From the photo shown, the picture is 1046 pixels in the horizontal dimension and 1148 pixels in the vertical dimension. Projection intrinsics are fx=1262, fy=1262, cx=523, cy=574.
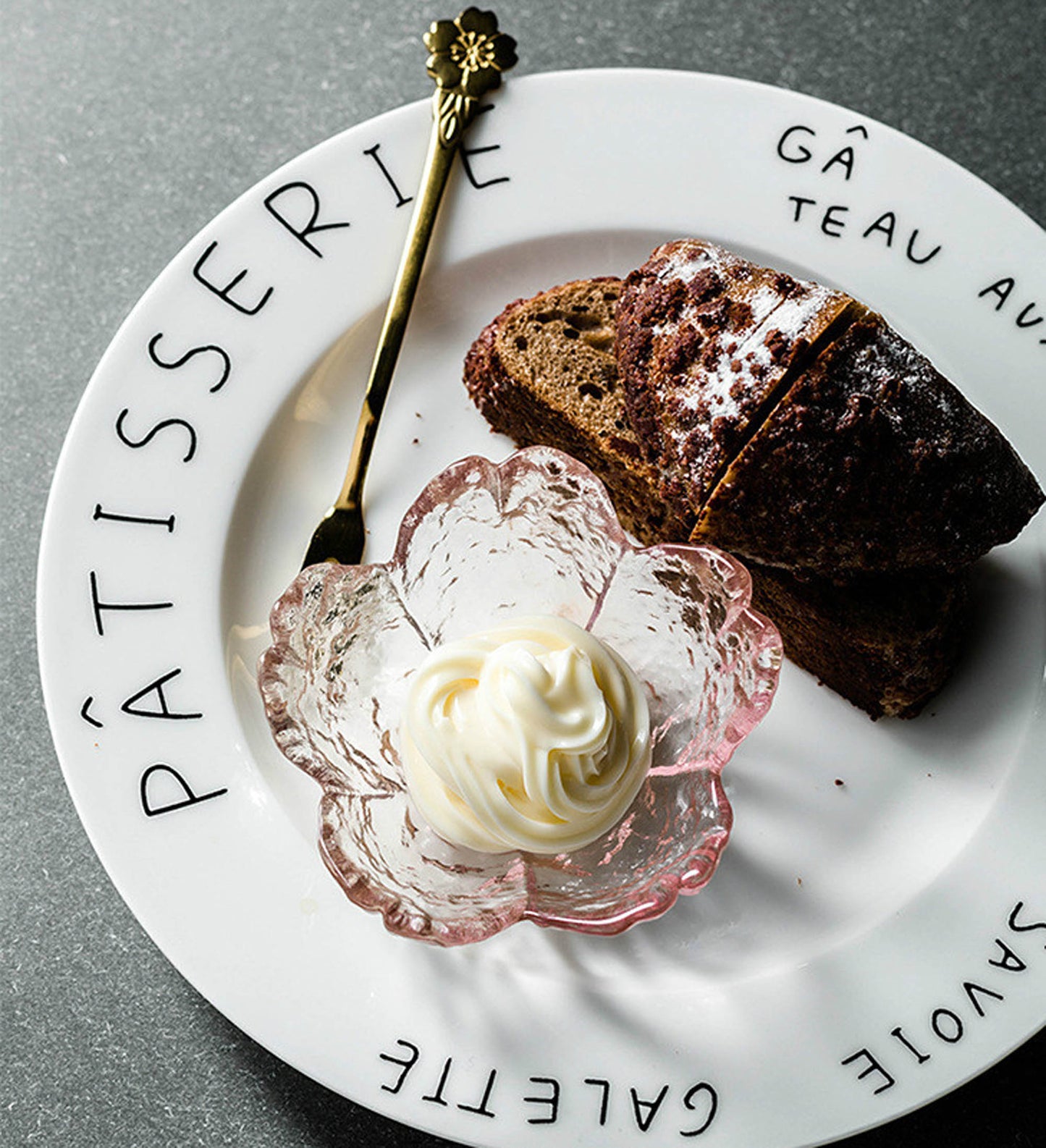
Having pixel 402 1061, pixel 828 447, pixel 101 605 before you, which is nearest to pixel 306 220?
pixel 101 605

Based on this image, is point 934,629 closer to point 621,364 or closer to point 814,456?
point 814,456

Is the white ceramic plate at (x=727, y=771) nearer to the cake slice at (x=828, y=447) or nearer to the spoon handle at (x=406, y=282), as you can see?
the spoon handle at (x=406, y=282)

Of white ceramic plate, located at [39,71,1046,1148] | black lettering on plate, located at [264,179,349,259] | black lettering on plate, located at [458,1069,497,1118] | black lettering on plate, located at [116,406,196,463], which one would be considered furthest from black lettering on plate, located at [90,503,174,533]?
black lettering on plate, located at [458,1069,497,1118]

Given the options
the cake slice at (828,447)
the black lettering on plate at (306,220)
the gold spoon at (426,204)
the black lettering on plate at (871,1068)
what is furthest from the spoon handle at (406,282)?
the black lettering on plate at (871,1068)

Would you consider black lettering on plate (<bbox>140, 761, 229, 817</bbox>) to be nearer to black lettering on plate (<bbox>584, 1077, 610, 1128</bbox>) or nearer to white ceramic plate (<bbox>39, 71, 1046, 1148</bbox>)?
white ceramic plate (<bbox>39, 71, 1046, 1148</bbox>)

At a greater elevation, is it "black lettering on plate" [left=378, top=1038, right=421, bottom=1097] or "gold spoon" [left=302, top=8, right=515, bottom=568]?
"gold spoon" [left=302, top=8, right=515, bottom=568]

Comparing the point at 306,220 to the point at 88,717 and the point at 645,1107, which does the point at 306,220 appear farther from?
the point at 645,1107
